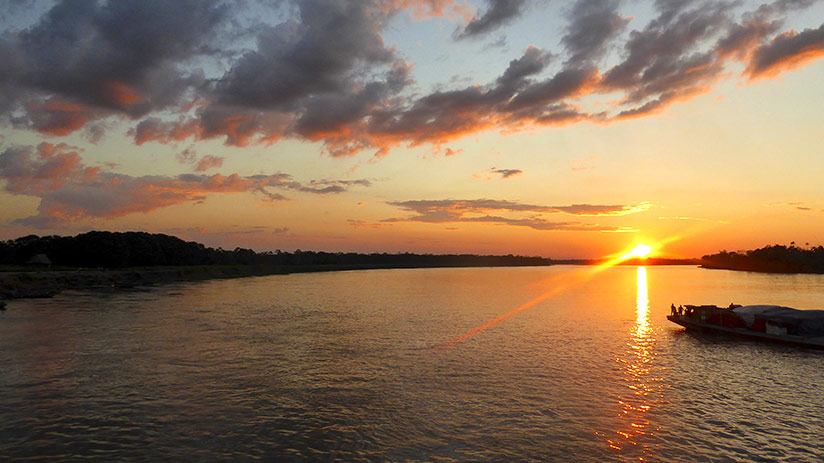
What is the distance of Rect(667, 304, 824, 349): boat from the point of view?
159 ft

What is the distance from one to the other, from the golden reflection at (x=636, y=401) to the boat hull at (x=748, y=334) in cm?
933

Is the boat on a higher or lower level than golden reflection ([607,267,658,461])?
higher

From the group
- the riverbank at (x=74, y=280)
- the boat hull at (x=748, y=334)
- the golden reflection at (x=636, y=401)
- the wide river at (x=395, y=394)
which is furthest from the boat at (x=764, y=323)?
the riverbank at (x=74, y=280)

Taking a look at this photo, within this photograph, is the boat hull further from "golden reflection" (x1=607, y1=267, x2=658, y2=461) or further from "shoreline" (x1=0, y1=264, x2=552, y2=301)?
"shoreline" (x1=0, y1=264, x2=552, y2=301)

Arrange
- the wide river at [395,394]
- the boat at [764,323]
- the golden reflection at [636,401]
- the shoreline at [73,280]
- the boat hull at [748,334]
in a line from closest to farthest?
the wide river at [395,394]
the golden reflection at [636,401]
the boat hull at [748,334]
the boat at [764,323]
the shoreline at [73,280]

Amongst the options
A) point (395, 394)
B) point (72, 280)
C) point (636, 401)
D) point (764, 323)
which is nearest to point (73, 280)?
point (72, 280)

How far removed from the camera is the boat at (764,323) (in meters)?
48.6

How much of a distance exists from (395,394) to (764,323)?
148 feet

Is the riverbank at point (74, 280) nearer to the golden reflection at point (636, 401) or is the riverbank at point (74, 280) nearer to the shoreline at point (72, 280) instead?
the shoreline at point (72, 280)

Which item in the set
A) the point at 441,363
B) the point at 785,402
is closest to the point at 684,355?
the point at 785,402

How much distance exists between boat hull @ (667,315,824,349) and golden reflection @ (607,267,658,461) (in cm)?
933

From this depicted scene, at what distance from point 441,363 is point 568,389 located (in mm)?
11114

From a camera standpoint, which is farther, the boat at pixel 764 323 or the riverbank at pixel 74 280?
the riverbank at pixel 74 280

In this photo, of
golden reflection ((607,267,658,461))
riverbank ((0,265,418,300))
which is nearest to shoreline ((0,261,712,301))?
riverbank ((0,265,418,300))
